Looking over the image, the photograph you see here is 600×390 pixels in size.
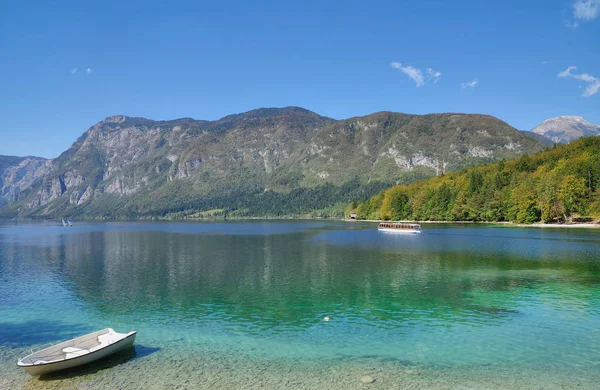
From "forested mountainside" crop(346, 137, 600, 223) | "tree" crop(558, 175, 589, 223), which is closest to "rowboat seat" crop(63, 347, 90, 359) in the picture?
"tree" crop(558, 175, 589, 223)

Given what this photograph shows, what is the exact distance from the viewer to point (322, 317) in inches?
1458

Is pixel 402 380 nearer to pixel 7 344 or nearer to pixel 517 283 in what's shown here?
pixel 7 344

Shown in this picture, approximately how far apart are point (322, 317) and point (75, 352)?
2032cm

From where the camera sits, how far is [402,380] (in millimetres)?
23531

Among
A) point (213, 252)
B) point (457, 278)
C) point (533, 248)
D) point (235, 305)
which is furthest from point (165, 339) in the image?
point (533, 248)

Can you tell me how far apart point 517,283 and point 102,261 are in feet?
247

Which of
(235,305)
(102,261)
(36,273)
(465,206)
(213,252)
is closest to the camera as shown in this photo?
(235,305)

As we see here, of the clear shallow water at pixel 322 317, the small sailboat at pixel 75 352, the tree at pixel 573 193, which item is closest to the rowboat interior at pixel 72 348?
the small sailboat at pixel 75 352

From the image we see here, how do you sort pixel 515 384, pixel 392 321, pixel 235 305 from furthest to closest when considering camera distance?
pixel 235 305
pixel 392 321
pixel 515 384

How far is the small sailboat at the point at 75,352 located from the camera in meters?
24.0

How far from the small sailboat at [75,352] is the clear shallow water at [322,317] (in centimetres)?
93

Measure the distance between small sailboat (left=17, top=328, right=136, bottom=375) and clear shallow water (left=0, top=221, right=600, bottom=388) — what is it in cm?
93

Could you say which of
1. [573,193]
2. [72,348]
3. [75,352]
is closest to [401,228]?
[573,193]

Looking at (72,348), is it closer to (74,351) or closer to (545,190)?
(74,351)
